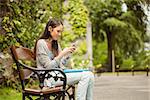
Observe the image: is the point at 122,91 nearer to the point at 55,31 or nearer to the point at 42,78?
the point at 55,31

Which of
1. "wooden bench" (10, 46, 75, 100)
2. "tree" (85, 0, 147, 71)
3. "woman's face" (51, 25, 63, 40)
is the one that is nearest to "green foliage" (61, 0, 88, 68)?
"woman's face" (51, 25, 63, 40)

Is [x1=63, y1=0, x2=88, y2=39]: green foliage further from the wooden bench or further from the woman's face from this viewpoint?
the wooden bench

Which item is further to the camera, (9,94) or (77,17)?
(77,17)

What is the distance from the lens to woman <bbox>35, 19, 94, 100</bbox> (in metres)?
4.48

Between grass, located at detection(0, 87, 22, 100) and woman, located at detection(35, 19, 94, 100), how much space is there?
2.93 m

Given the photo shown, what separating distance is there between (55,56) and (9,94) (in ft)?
11.1

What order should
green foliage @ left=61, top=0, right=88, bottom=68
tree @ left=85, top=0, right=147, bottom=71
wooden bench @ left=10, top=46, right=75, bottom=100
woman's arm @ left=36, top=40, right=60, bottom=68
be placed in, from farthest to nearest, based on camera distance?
tree @ left=85, top=0, right=147, bottom=71
green foliage @ left=61, top=0, right=88, bottom=68
woman's arm @ left=36, top=40, right=60, bottom=68
wooden bench @ left=10, top=46, right=75, bottom=100

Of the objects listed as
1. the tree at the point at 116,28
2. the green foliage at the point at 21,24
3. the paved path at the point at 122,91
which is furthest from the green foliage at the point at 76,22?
the tree at the point at 116,28

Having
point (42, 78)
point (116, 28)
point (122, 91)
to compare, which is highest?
point (42, 78)

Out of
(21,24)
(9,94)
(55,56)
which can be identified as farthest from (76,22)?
(55,56)

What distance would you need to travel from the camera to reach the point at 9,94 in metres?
7.91

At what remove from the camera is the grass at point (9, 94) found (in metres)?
7.57

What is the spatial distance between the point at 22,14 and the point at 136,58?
1135 inches

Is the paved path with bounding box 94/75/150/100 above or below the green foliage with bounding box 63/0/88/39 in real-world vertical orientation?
below
